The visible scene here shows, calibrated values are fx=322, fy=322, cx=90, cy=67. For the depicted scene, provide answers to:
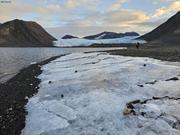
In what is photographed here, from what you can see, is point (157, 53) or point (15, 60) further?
point (15, 60)

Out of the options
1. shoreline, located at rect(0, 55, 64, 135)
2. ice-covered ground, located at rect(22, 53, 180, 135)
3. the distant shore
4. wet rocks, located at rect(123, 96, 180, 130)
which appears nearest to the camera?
ice-covered ground, located at rect(22, 53, 180, 135)

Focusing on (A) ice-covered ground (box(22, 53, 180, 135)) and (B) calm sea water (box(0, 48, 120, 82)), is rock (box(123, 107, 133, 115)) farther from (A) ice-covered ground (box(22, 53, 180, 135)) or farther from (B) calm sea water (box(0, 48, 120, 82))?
(B) calm sea water (box(0, 48, 120, 82))

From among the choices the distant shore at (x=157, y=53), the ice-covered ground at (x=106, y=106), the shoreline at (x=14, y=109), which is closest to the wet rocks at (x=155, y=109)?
the ice-covered ground at (x=106, y=106)

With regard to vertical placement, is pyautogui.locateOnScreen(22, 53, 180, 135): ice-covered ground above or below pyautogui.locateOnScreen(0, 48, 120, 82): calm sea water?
above

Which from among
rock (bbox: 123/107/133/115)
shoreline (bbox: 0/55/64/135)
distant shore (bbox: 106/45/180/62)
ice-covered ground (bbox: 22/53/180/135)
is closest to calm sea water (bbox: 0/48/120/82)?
shoreline (bbox: 0/55/64/135)

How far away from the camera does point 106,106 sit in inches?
498

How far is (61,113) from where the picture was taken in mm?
12586

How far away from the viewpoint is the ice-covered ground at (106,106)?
10602 mm

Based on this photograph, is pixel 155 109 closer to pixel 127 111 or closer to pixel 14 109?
pixel 127 111

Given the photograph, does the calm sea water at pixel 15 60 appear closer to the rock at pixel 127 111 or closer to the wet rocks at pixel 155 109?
the wet rocks at pixel 155 109

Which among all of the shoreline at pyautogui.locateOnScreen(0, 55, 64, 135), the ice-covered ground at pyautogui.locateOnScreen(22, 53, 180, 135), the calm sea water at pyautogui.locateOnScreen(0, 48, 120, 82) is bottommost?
the calm sea water at pyautogui.locateOnScreen(0, 48, 120, 82)

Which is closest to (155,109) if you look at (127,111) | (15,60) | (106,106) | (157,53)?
(127,111)

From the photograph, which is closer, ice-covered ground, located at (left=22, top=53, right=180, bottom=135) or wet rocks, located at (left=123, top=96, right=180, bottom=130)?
ice-covered ground, located at (left=22, top=53, right=180, bottom=135)

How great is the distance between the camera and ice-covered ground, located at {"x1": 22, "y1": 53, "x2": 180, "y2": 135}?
1060 cm
